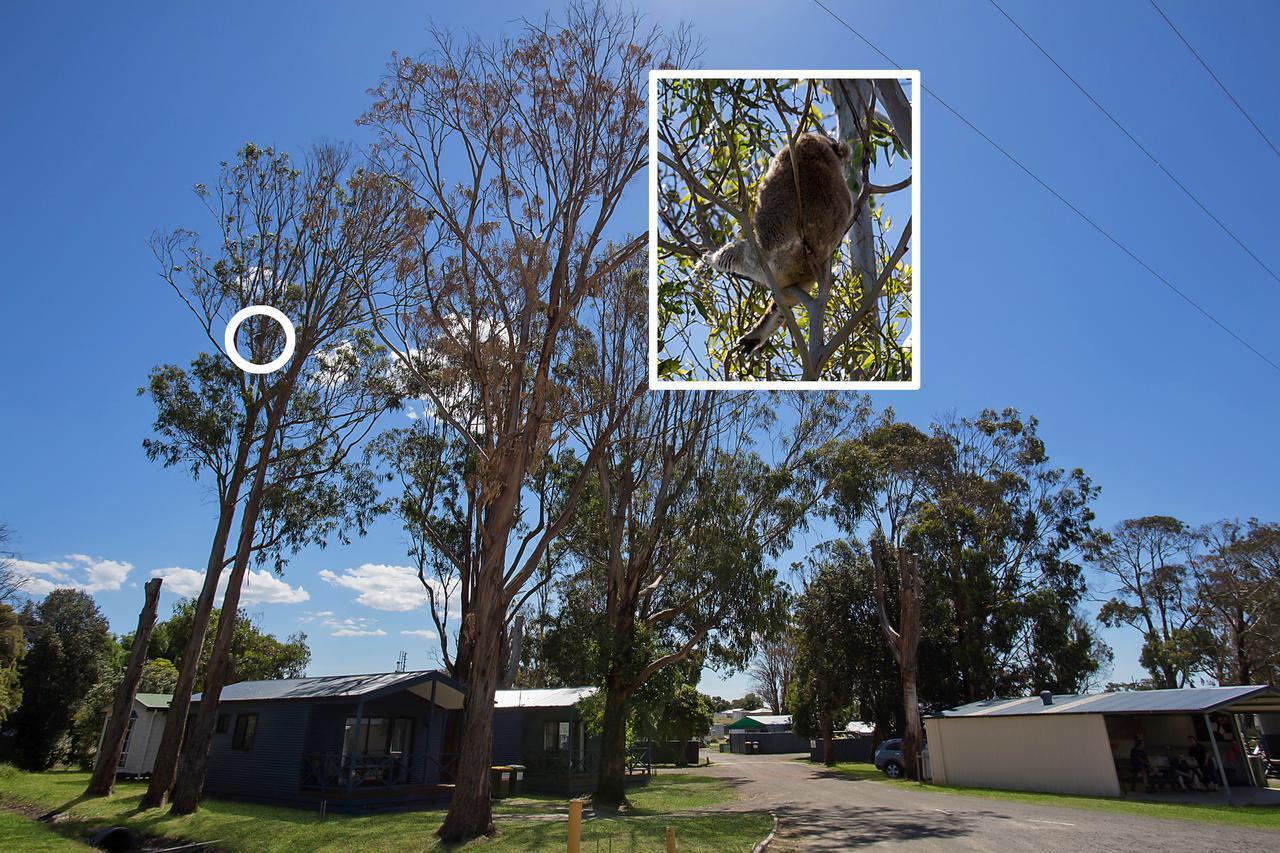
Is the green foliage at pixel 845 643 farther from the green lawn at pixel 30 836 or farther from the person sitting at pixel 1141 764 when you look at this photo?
the green lawn at pixel 30 836

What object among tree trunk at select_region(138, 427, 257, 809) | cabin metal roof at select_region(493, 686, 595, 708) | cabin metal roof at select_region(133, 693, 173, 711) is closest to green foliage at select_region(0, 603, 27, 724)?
cabin metal roof at select_region(133, 693, 173, 711)

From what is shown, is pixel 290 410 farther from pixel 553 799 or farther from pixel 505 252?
pixel 553 799

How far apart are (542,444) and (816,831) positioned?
909 cm

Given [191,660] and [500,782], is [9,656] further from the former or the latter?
[500,782]

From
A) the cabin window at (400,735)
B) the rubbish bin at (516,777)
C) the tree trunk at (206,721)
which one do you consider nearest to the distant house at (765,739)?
the rubbish bin at (516,777)

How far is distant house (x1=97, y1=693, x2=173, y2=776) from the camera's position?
90.3 ft

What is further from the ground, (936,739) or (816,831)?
(936,739)

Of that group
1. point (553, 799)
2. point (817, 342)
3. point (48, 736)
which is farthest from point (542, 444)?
point (48, 736)

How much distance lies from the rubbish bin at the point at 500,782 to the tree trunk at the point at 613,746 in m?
4.60

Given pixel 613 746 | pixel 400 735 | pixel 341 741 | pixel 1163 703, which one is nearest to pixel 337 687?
pixel 341 741

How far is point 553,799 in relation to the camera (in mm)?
23078

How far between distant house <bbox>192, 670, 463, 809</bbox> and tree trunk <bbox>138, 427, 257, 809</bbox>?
3031mm

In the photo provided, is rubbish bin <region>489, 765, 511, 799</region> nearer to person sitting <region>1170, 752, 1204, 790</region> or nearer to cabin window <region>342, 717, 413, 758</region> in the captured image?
cabin window <region>342, 717, 413, 758</region>

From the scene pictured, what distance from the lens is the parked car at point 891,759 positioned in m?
29.3
